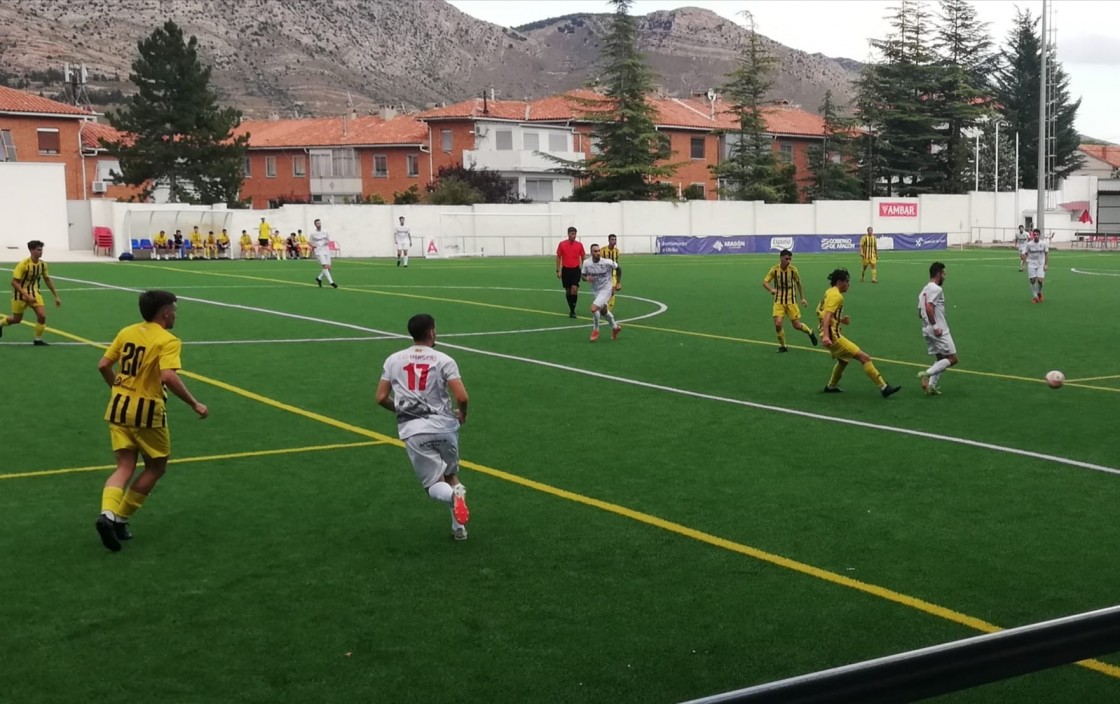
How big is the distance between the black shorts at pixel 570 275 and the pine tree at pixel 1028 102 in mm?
92488

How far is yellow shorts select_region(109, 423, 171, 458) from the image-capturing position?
8.62m

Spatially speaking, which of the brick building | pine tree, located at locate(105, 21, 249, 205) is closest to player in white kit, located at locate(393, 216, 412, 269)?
pine tree, located at locate(105, 21, 249, 205)

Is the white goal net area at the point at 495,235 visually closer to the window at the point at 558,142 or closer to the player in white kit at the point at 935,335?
the window at the point at 558,142

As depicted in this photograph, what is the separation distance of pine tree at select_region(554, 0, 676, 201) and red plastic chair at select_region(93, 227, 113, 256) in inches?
1247

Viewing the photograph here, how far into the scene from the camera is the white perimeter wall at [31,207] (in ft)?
179

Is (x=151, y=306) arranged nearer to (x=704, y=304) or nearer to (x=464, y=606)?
(x=464, y=606)

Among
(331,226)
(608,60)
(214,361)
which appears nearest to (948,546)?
(214,361)

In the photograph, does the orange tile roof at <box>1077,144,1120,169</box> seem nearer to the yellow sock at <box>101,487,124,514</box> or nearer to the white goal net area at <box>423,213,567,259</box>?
the white goal net area at <box>423,213,567,259</box>

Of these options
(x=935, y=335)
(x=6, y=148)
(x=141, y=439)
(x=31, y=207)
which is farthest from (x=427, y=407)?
(x=6, y=148)

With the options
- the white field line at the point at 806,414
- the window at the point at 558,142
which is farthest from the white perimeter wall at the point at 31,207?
the window at the point at 558,142

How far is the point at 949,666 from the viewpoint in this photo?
7.25 feet

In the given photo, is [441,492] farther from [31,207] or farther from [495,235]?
[495,235]

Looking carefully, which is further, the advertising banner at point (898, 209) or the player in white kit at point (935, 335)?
the advertising banner at point (898, 209)

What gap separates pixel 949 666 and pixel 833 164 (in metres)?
93.1
